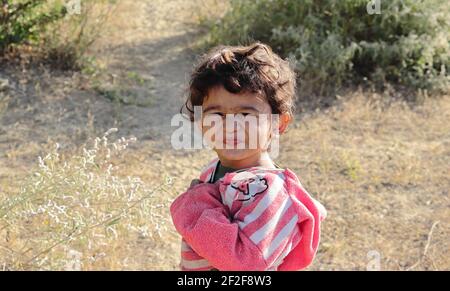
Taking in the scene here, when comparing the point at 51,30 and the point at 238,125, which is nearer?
the point at 238,125

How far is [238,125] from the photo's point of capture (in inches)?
76.2

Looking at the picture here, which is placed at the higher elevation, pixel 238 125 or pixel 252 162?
pixel 238 125

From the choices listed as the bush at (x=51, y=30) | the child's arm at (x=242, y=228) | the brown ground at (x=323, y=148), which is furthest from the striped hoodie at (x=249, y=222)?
the bush at (x=51, y=30)

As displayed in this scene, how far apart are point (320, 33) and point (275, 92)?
438 centimetres

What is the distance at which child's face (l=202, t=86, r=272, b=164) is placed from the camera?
1948mm

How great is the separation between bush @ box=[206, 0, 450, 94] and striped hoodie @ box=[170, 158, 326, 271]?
161 inches

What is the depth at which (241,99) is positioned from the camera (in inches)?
77.4

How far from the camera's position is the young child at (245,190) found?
5.88 feet

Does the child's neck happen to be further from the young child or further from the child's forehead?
the child's forehead

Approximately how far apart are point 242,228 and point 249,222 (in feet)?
0.07

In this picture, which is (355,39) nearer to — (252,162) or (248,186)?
(252,162)

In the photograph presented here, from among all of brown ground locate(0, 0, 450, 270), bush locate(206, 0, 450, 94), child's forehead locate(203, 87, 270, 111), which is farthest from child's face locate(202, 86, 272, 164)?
→ bush locate(206, 0, 450, 94)

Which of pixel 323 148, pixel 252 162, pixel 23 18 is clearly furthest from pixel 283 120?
pixel 23 18
